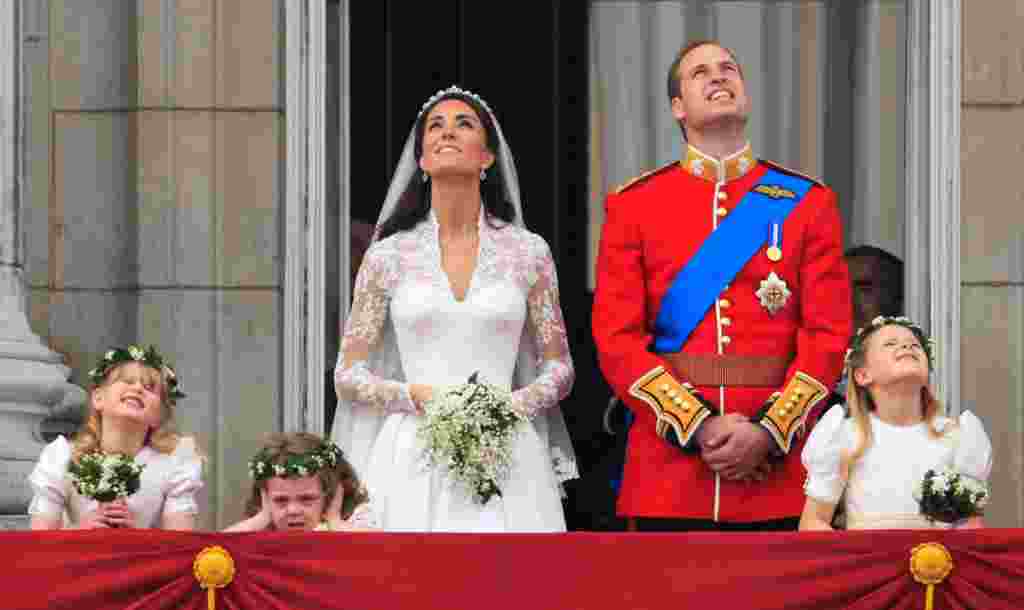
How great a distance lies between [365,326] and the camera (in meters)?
8.73

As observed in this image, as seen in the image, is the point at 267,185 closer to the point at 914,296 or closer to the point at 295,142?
the point at 295,142

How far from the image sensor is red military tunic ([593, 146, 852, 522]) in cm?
830

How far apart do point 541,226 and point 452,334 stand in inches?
111

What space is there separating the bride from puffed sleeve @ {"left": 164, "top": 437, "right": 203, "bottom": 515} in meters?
0.66

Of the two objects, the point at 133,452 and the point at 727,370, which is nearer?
the point at 133,452

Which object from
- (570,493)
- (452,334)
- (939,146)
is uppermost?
(939,146)

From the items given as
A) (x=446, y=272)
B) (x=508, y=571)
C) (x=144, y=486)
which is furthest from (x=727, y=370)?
(x=144, y=486)

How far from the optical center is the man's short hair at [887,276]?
32.9ft

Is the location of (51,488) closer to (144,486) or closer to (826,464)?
(144,486)

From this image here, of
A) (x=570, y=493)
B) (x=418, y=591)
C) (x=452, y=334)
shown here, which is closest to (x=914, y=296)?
(x=570, y=493)

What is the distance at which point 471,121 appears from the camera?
8.74 meters

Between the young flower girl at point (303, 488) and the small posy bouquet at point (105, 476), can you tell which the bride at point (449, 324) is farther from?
the small posy bouquet at point (105, 476)

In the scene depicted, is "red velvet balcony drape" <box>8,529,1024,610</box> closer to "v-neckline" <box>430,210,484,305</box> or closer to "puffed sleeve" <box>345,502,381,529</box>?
"puffed sleeve" <box>345,502,381,529</box>

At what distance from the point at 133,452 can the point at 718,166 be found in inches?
78.8
